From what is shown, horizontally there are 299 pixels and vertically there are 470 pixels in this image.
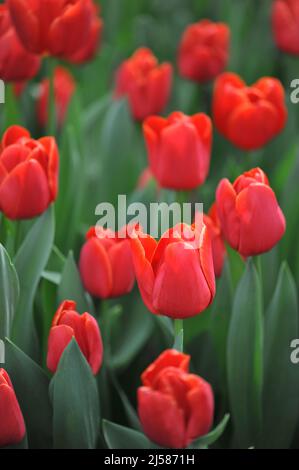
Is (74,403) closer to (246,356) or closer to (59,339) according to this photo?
(59,339)

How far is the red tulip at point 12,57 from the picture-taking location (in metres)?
1.09

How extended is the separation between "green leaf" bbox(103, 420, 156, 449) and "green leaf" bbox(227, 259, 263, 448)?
14cm

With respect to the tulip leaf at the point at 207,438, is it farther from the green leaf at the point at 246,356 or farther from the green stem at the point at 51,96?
the green stem at the point at 51,96

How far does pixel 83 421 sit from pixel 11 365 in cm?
9

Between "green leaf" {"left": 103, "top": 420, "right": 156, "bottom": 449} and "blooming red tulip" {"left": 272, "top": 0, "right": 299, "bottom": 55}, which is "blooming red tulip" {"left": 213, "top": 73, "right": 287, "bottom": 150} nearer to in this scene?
"blooming red tulip" {"left": 272, "top": 0, "right": 299, "bottom": 55}

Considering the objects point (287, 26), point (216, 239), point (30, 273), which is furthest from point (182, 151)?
point (287, 26)

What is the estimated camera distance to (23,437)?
0.83 m

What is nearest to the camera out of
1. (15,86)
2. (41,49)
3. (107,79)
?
(41,49)

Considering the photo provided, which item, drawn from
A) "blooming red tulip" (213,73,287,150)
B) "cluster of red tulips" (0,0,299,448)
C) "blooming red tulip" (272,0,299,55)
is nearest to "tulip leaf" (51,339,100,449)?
"cluster of red tulips" (0,0,299,448)

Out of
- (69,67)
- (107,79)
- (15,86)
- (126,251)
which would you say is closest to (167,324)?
(126,251)

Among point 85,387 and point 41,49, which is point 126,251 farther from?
point 41,49

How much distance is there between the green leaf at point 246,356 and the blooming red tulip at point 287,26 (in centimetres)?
62

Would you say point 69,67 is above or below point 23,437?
above

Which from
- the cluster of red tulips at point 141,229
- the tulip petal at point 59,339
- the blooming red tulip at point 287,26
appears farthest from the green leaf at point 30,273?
the blooming red tulip at point 287,26
